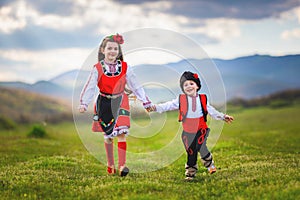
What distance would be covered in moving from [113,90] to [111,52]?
93 centimetres

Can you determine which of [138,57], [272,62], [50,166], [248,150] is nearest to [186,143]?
[138,57]

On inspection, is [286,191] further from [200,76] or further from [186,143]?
[200,76]

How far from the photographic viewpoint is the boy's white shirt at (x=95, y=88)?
10.9 meters

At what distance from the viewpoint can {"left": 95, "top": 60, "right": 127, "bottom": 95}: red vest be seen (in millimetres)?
10758

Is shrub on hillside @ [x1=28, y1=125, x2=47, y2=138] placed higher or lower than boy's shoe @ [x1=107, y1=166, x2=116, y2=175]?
higher

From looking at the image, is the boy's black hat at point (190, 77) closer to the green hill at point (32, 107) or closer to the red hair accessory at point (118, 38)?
the red hair accessory at point (118, 38)

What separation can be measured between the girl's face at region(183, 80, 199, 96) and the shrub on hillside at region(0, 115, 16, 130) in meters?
28.2

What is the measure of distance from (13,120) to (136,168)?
27.3 meters

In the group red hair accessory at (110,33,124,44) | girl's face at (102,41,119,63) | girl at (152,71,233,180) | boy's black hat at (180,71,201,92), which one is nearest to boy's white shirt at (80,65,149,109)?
girl's face at (102,41,119,63)

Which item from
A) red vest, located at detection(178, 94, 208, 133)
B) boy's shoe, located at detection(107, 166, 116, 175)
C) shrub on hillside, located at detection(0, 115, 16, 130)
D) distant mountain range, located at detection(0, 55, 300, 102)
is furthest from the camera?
shrub on hillside, located at detection(0, 115, 16, 130)

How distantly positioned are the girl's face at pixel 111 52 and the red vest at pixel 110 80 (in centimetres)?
20

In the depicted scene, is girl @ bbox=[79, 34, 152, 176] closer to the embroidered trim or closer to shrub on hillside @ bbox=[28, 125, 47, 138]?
the embroidered trim

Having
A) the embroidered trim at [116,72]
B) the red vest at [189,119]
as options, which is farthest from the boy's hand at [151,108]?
the embroidered trim at [116,72]

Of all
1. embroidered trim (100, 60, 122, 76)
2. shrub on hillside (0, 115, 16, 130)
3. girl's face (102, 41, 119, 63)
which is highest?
girl's face (102, 41, 119, 63)
